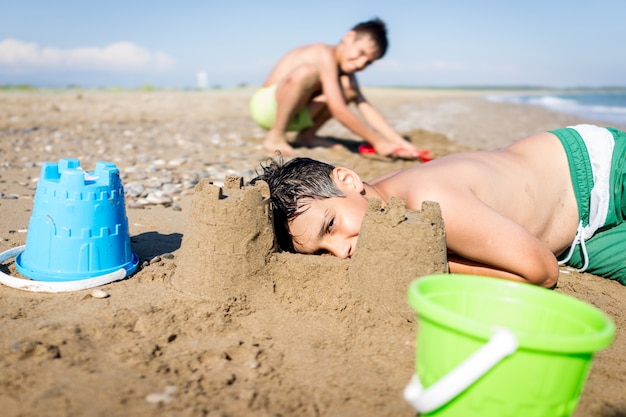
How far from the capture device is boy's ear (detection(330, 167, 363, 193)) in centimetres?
260

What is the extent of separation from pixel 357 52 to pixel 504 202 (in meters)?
3.67

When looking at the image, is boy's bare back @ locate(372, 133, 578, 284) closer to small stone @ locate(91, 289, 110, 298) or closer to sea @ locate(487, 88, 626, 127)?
small stone @ locate(91, 289, 110, 298)

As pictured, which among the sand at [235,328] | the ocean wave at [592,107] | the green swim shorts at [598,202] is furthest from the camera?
the ocean wave at [592,107]

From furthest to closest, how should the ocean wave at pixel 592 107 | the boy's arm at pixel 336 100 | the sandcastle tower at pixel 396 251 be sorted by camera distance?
the ocean wave at pixel 592 107
the boy's arm at pixel 336 100
the sandcastle tower at pixel 396 251

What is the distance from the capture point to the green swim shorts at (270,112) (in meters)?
6.36

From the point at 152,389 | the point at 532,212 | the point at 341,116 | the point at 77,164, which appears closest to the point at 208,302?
the point at 152,389

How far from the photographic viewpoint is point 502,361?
1207 millimetres

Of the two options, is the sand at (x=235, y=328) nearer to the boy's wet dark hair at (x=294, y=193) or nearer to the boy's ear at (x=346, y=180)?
the boy's wet dark hair at (x=294, y=193)

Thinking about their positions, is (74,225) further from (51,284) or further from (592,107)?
(592,107)

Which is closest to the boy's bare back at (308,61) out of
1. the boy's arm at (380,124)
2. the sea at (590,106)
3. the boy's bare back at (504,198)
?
the boy's arm at (380,124)

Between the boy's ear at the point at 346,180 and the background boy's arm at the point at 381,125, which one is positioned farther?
the background boy's arm at the point at 381,125

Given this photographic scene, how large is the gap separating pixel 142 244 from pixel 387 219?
5.22 ft

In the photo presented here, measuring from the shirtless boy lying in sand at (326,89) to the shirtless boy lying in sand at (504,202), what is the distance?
2537mm

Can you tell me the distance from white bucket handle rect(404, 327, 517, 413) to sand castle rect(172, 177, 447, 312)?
0.87 metres
